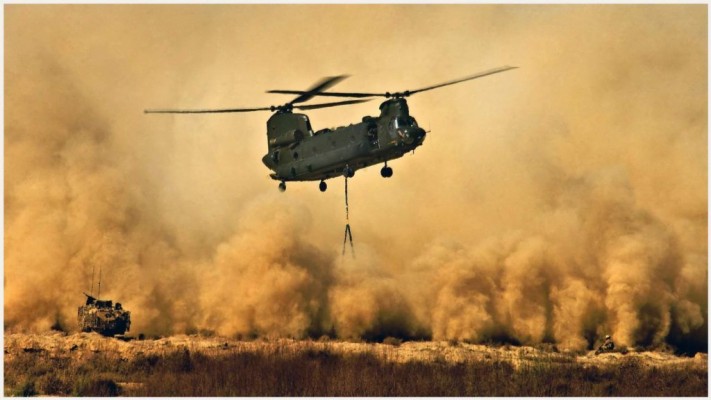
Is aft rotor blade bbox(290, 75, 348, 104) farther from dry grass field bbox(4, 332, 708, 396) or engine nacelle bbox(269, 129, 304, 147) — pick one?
dry grass field bbox(4, 332, 708, 396)

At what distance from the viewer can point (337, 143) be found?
50781mm

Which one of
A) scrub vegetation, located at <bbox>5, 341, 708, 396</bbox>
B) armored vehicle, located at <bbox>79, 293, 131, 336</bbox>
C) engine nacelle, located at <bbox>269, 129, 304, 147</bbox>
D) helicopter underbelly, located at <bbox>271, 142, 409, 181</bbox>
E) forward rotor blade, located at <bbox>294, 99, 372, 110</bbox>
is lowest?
scrub vegetation, located at <bbox>5, 341, 708, 396</bbox>

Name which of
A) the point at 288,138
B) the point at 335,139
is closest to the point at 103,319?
the point at 288,138

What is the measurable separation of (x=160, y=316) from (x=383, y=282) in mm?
13811

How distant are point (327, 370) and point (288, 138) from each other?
10.7 m

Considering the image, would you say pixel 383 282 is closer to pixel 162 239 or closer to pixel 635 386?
pixel 162 239

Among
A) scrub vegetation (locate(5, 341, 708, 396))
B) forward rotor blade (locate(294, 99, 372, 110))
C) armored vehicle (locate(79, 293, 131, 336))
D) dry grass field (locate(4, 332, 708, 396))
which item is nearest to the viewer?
scrub vegetation (locate(5, 341, 708, 396))

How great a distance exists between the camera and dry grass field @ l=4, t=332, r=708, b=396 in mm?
47156

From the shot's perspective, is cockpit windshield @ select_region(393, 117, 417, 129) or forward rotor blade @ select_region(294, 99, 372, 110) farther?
forward rotor blade @ select_region(294, 99, 372, 110)

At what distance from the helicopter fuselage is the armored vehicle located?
1511 cm

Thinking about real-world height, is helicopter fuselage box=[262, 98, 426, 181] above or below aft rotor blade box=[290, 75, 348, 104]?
below

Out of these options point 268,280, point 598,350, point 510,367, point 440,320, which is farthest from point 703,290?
point 268,280

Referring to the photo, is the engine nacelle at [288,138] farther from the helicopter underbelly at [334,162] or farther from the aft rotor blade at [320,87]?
the aft rotor blade at [320,87]

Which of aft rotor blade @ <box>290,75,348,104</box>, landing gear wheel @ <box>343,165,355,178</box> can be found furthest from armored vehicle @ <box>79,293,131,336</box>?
aft rotor blade @ <box>290,75,348,104</box>
